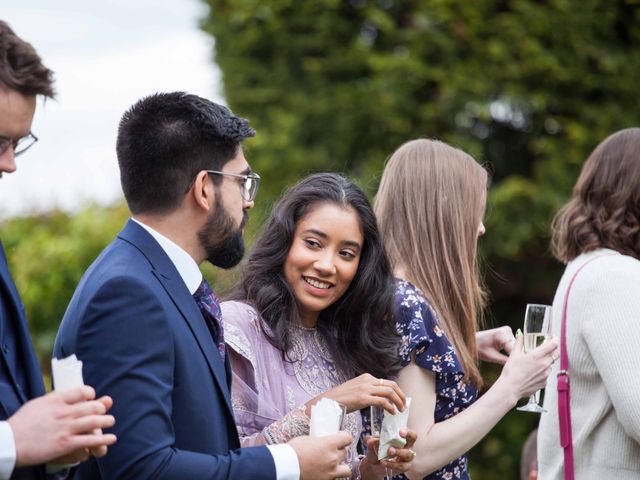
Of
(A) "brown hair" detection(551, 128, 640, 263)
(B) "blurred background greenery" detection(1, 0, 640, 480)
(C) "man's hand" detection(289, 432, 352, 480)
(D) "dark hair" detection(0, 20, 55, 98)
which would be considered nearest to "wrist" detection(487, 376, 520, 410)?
(A) "brown hair" detection(551, 128, 640, 263)

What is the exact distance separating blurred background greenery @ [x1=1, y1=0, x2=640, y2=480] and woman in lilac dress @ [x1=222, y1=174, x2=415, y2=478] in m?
3.74

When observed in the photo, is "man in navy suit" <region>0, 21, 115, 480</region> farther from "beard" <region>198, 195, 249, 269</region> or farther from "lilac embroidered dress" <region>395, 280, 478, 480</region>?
"lilac embroidered dress" <region>395, 280, 478, 480</region>

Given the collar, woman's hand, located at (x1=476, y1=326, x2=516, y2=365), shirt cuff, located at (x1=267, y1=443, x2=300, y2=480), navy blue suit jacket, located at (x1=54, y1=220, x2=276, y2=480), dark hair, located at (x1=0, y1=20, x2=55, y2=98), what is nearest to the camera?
dark hair, located at (x1=0, y1=20, x2=55, y2=98)

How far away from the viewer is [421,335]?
3.52 meters

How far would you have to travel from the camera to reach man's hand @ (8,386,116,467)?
7.20 feet

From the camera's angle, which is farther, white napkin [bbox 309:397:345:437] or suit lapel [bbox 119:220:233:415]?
white napkin [bbox 309:397:345:437]

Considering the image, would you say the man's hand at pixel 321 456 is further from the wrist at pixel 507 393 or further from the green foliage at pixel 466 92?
the green foliage at pixel 466 92

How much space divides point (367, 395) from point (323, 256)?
0.63m

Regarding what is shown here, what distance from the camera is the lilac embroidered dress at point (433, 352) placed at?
352cm

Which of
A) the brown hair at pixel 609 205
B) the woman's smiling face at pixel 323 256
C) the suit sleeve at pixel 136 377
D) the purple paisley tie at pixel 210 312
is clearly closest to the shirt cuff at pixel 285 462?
the suit sleeve at pixel 136 377

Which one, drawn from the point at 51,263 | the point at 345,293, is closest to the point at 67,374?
the point at 345,293

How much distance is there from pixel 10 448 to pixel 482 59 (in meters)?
6.61

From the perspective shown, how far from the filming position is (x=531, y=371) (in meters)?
3.49

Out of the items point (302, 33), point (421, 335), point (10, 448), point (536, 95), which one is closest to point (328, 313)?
point (421, 335)
